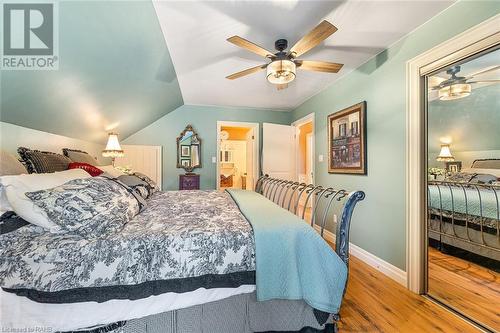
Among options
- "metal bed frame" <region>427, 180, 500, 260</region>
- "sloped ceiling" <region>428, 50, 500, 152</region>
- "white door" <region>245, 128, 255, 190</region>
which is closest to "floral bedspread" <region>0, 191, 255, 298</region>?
"metal bed frame" <region>427, 180, 500, 260</region>

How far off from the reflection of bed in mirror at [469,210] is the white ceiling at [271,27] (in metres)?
1.62

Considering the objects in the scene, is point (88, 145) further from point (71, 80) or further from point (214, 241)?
point (214, 241)

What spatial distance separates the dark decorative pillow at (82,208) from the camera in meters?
1.14

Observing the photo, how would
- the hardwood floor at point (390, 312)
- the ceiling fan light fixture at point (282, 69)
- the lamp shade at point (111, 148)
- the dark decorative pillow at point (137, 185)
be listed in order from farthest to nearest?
the lamp shade at point (111, 148)
the dark decorative pillow at point (137, 185)
the ceiling fan light fixture at point (282, 69)
the hardwood floor at point (390, 312)

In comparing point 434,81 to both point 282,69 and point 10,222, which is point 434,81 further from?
point 10,222

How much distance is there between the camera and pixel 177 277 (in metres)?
1.15

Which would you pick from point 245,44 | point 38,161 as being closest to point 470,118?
point 245,44

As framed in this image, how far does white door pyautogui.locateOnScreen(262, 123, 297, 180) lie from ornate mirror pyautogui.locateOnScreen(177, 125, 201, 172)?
142cm

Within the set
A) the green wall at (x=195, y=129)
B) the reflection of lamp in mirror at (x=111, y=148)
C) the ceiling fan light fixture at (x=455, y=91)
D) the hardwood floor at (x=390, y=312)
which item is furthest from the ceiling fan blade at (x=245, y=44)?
the green wall at (x=195, y=129)

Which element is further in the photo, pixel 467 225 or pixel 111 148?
pixel 111 148

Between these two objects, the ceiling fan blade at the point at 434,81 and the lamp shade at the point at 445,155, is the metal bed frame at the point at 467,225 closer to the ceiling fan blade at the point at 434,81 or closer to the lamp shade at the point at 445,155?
the lamp shade at the point at 445,155

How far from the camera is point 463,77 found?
6.88 feet

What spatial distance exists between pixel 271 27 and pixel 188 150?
10.1 ft

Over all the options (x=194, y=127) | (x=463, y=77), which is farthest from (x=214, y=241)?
(x=194, y=127)
